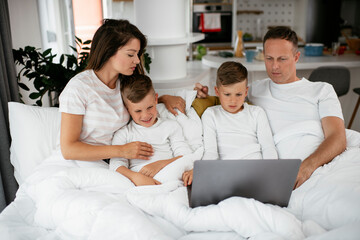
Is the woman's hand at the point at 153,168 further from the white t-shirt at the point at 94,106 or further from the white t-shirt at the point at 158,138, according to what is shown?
the white t-shirt at the point at 94,106

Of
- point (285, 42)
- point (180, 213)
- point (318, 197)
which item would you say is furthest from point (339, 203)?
point (285, 42)

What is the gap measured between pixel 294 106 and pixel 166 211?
0.97 m

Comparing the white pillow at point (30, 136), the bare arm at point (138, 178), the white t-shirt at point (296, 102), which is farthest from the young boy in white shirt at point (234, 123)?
the white pillow at point (30, 136)

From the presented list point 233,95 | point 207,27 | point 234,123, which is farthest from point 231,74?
point 207,27

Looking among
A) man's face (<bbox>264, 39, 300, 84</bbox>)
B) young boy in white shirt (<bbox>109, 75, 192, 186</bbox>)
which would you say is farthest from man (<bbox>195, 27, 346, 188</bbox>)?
young boy in white shirt (<bbox>109, 75, 192, 186</bbox>)

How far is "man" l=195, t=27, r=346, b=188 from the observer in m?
1.63

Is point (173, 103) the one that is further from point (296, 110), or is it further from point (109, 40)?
point (296, 110)

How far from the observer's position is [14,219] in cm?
133

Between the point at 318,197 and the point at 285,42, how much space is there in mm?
845

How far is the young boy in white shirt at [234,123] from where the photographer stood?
5.43ft

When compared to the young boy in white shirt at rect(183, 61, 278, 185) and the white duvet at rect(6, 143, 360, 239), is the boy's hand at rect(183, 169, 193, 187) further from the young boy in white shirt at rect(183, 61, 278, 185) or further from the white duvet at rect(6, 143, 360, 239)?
the young boy in white shirt at rect(183, 61, 278, 185)

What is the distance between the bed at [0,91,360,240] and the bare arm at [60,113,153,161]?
8cm

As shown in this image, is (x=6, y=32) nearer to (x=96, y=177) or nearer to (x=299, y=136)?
(x=96, y=177)

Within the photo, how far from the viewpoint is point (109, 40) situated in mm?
1569
